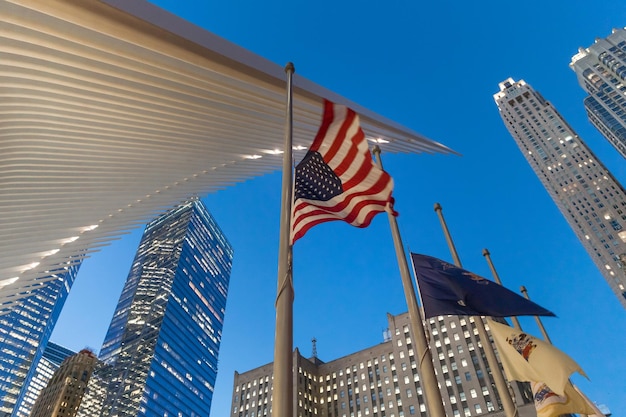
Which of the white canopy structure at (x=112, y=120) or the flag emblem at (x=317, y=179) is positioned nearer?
the flag emblem at (x=317, y=179)

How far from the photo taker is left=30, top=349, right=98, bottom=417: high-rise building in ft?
385

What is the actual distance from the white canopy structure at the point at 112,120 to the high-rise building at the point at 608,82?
110m

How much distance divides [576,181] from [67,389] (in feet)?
459

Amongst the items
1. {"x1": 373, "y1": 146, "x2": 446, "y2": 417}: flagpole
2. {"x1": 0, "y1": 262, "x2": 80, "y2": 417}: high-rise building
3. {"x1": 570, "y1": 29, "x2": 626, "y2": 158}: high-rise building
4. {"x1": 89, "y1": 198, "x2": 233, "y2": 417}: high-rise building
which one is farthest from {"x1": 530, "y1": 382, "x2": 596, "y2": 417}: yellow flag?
{"x1": 0, "y1": 262, "x2": 80, "y2": 417}: high-rise building

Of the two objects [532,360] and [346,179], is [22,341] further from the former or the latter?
[532,360]

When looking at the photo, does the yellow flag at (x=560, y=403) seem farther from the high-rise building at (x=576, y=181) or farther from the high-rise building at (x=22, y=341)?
the high-rise building at (x=22, y=341)

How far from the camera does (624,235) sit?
91062 millimetres

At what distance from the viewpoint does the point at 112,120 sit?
16.4m

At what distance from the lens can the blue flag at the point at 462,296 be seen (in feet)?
32.2

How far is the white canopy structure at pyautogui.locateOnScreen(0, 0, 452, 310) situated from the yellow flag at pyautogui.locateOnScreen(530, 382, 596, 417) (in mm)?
11831

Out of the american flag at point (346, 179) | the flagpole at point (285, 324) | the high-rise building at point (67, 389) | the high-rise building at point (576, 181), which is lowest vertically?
the flagpole at point (285, 324)

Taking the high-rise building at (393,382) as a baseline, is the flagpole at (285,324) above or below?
below

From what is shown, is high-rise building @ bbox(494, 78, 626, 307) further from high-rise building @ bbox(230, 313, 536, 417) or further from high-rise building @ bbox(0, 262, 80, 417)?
high-rise building @ bbox(0, 262, 80, 417)

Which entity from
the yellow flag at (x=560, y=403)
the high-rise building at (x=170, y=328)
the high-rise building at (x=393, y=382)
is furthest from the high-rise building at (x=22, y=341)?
the yellow flag at (x=560, y=403)
